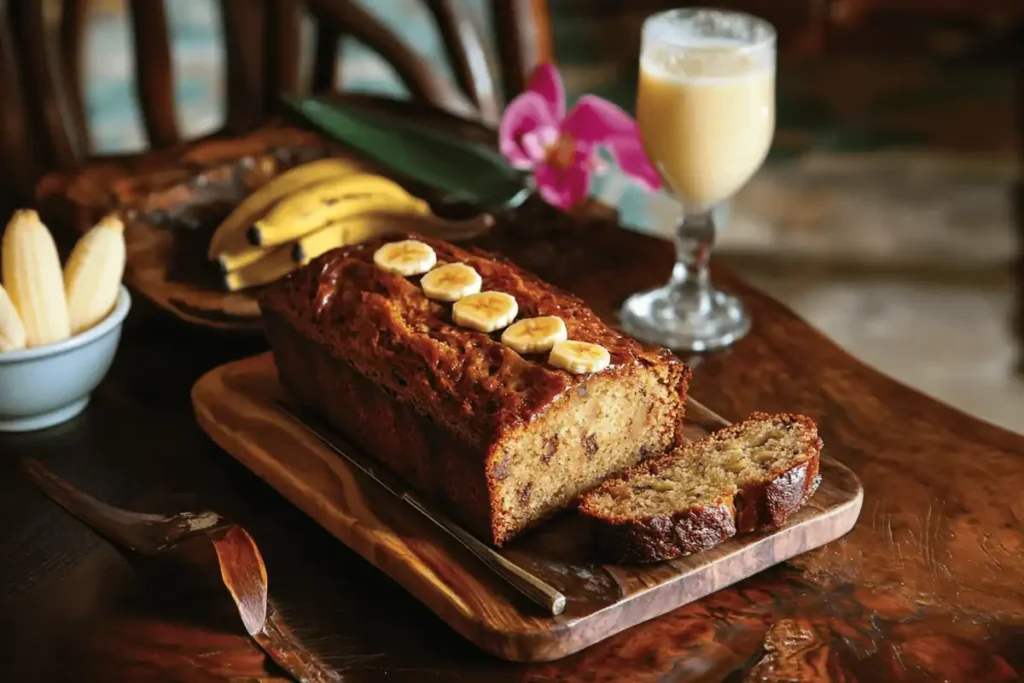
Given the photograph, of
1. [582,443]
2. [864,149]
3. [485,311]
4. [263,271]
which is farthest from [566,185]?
[864,149]

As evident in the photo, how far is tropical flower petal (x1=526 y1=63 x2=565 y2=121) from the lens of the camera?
70.0 inches

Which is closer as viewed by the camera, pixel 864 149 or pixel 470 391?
pixel 470 391

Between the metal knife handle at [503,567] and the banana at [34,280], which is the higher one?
the banana at [34,280]

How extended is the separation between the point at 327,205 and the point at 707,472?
0.71 metres

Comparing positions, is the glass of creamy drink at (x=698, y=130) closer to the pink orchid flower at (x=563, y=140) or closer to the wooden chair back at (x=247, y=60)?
the pink orchid flower at (x=563, y=140)

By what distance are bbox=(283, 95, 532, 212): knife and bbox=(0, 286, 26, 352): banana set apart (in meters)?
0.63

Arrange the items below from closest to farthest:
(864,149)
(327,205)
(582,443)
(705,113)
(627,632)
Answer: (627,632) < (582,443) < (705,113) < (327,205) < (864,149)

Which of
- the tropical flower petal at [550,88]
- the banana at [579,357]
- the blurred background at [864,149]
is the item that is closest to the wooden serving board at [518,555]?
the banana at [579,357]

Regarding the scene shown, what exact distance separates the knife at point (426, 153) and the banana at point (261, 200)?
0.21 feet

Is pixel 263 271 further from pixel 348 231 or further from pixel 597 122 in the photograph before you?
pixel 597 122

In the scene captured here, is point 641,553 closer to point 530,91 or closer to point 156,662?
point 156,662

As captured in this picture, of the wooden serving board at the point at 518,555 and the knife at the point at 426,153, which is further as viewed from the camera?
the knife at the point at 426,153

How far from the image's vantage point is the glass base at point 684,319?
5.01 ft

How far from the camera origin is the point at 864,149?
450 centimetres
